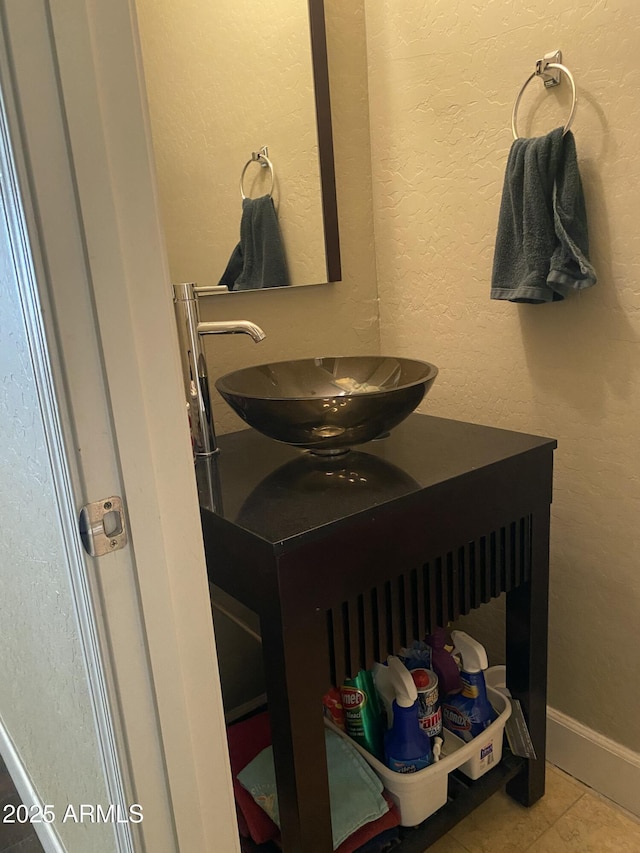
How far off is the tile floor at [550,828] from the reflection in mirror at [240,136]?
1251 mm

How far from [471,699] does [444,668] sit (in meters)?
0.08

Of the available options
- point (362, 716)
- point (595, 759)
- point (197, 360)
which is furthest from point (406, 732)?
point (197, 360)

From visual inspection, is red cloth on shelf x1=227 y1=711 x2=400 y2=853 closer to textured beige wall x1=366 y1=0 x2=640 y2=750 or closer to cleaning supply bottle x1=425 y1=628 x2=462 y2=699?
cleaning supply bottle x1=425 y1=628 x2=462 y2=699

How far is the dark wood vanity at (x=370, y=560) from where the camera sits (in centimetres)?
88

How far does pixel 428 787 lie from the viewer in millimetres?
1099

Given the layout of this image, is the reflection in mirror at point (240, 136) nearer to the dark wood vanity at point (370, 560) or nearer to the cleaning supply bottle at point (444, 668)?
the dark wood vanity at point (370, 560)

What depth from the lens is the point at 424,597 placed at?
3.41 ft

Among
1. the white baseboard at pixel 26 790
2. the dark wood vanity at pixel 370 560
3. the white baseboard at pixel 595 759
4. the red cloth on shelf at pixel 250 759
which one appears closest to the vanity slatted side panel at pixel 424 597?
the dark wood vanity at pixel 370 560

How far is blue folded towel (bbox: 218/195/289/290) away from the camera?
1.37m

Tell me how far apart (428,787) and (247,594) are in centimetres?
53

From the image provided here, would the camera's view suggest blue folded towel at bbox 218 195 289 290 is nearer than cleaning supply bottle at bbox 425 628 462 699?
No

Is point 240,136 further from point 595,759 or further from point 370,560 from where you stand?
point 595,759

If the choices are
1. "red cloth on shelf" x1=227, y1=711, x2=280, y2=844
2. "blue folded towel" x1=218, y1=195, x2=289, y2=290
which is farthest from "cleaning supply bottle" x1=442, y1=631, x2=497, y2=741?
"blue folded towel" x1=218, y1=195, x2=289, y2=290

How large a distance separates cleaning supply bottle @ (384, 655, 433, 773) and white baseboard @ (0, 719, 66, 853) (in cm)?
65
